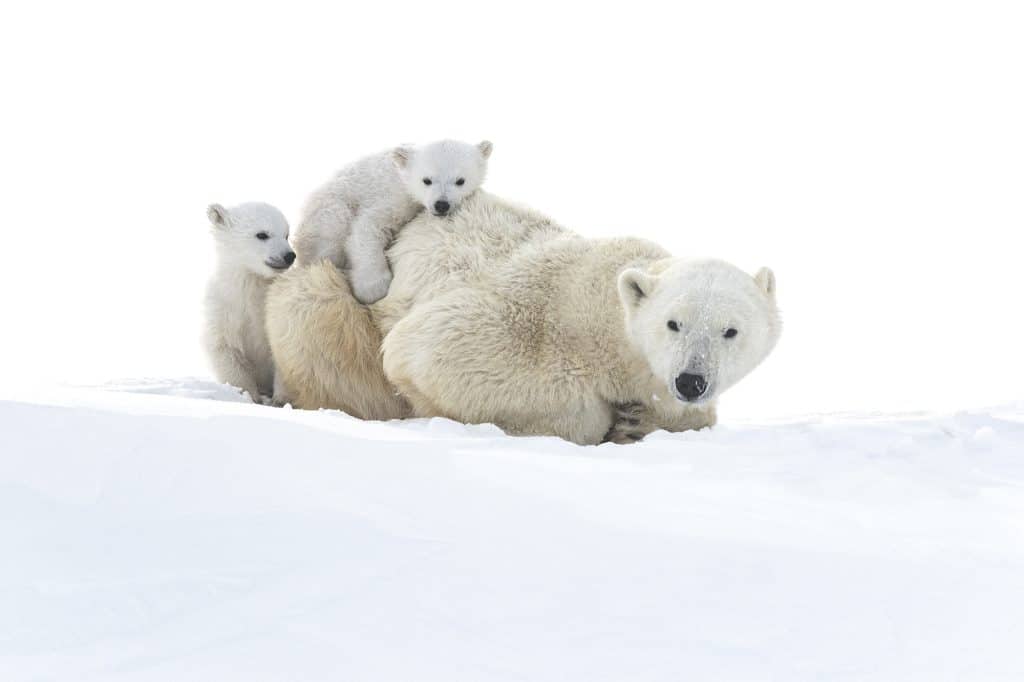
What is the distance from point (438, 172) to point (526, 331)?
1.20 m

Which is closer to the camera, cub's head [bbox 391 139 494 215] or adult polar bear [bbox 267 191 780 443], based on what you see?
adult polar bear [bbox 267 191 780 443]

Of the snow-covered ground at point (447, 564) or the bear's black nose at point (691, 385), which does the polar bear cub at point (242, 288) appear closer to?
the snow-covered ground at point (447, 564)

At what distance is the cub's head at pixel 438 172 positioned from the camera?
5.58m

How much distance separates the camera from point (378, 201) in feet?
18.7

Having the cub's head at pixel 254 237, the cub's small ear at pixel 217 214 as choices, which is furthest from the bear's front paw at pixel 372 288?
the cub's small ear at pixel 217 214

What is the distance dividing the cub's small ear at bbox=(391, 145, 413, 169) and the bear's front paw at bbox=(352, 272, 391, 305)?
595 millimetres

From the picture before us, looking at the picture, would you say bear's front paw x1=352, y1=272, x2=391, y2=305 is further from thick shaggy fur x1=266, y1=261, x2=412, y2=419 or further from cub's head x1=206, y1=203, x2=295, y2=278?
cub's head x1=206, y1=203, x2=295, y2=278

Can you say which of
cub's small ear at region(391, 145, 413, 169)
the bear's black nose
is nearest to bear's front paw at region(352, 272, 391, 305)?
cub's small ear at region(391, 145, 413, 169)

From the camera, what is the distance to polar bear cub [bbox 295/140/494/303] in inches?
220

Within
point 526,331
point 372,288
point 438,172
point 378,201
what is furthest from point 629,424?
point 378,201

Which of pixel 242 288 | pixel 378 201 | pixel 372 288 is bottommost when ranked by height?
pixel 242 288

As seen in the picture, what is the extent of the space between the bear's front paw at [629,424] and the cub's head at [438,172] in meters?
1.46

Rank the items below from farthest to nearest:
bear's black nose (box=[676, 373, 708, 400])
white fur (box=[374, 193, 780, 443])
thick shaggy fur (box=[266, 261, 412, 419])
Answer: thick shaggy fur (box=[266, 261, 412, 419]), white fur (box=[374, 193, 780, 443]), bear's black nose (box=[676, 373, 708, 400])

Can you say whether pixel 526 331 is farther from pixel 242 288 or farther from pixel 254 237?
pixel 242 288
